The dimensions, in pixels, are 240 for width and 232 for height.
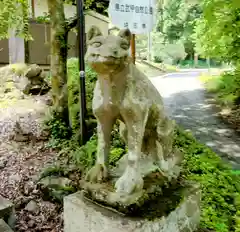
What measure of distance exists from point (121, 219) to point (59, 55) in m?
4.08

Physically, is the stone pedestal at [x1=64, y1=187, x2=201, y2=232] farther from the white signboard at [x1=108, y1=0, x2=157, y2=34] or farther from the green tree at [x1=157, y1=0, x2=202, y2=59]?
the green tree at [x1=157, y1=0, x2=202, y2=59]

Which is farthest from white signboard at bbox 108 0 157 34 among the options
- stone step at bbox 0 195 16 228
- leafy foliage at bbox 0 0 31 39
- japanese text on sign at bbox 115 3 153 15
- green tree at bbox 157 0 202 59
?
green tree at bbox 157 0 202 59

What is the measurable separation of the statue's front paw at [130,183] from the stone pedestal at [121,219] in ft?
0.60

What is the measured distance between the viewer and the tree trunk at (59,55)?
5.66m

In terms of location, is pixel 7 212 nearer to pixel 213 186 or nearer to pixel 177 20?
pixel 213 186

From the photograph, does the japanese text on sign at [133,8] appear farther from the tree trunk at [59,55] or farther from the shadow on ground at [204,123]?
the shadow on ground at [204,123]

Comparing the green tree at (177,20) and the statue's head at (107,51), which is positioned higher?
the green tree at (177,20)

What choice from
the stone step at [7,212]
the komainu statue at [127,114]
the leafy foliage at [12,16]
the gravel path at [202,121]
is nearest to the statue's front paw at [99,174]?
the komainu statue at [127,114]

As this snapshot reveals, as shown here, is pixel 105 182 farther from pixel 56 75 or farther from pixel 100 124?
pixel 56 75

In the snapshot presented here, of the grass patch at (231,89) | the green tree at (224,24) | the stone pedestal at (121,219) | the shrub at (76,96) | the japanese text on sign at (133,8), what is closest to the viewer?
the stone pedestal at (121,219)

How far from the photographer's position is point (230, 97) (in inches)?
467

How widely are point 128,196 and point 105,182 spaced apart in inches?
10.7

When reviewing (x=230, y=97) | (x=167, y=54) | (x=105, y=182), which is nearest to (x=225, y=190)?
(x=105, y=182)

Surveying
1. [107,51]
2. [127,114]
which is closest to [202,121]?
[127,114]
